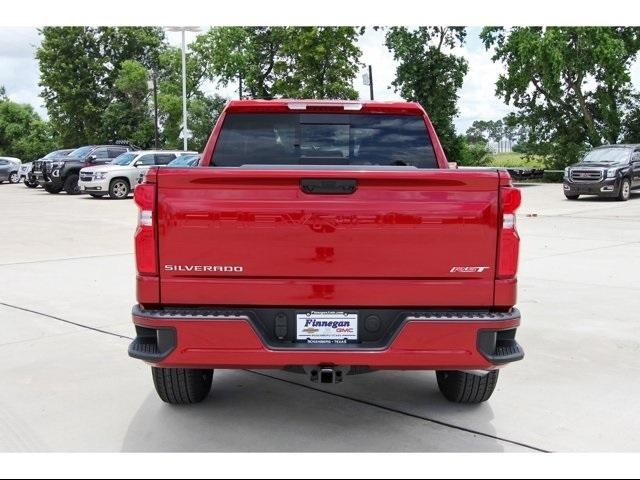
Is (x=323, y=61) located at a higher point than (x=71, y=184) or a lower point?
higher

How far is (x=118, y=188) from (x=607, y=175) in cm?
1707

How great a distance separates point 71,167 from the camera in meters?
29.7

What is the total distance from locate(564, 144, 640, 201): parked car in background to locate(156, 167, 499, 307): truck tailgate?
22.0 meters

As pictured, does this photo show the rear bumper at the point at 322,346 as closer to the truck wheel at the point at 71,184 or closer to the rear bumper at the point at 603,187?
the rear bumper at the point at 603,187

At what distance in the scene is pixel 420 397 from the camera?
495cm

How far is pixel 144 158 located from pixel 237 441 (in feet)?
81.3

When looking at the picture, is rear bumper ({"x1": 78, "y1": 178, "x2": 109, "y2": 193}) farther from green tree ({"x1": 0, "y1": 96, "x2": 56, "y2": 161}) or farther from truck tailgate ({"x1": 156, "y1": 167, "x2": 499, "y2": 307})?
green tree ({"x1": 0, "y1": 96, "x2": 56, "y2": 161})

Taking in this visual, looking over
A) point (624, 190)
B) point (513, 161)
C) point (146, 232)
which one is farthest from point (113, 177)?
point (513, 161)

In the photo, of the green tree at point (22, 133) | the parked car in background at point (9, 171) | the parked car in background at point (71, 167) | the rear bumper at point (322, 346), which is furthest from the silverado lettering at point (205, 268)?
the green tree at point (22, 133)

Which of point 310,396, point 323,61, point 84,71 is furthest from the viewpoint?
point 84,71

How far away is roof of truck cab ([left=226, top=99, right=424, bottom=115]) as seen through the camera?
16.8 ft

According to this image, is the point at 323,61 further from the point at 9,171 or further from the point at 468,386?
the point at 468,386

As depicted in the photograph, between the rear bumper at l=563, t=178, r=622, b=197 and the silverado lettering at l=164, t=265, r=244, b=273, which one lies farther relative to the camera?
the rear bumper at l=563, t=178, r=622, b=197

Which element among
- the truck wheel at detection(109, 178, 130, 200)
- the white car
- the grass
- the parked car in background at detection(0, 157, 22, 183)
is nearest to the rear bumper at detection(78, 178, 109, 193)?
the white car
